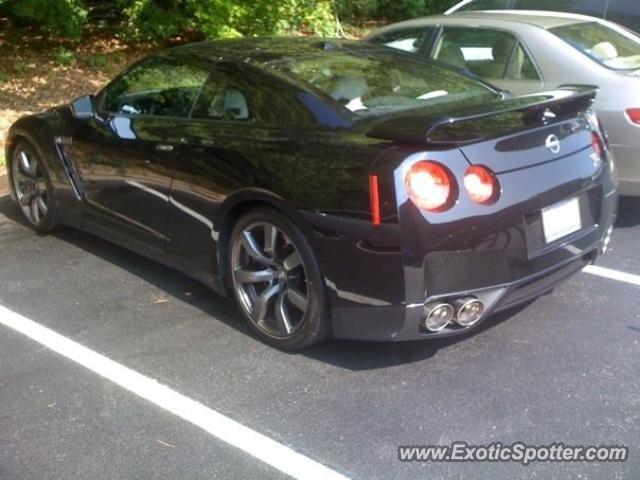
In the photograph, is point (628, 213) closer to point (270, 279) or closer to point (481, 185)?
point (481, 185)

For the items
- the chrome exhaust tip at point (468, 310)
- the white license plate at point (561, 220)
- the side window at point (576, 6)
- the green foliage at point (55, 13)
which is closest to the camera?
the chrome exhaust tip at point (468, 310)

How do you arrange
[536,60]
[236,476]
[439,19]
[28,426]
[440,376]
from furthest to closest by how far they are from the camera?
1. [439,19]
2. [536,60]
3. [440,376]
4. [28,426]
5. [236,476]

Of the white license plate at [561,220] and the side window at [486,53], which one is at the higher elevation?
the side window at [486,53]

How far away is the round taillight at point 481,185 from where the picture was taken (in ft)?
11.2

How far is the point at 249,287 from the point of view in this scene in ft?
13.6

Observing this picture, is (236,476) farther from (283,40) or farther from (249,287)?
(283,40)

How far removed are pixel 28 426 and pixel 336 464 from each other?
1344mm

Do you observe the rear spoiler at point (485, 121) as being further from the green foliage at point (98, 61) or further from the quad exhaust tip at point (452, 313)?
the green foliage at point (98, 61)

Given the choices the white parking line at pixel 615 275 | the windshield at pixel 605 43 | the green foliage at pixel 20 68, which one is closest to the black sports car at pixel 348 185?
the white parking line at pixel 615 275

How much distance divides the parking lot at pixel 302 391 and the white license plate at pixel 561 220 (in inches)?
22.7

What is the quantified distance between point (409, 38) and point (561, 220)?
11.2 ft

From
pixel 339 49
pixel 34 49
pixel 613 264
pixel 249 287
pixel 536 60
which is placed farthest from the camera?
pixel 34 49

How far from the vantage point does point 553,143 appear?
3.75m

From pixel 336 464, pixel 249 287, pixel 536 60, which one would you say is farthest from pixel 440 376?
pixel 536 60
